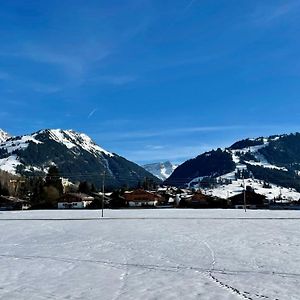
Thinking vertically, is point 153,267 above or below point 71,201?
below

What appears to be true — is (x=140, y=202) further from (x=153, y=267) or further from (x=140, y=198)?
(x=153, y=267)

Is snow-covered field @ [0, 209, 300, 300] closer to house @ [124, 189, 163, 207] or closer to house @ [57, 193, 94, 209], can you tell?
house @ [57, 193, 94, 209]

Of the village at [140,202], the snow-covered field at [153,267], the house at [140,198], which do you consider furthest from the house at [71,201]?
the snow-covered field at [153,267]

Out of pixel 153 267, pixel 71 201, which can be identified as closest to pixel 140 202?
pixel 71 201

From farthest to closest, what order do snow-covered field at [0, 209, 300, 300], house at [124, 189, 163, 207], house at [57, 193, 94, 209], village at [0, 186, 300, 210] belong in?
house at [124, 189, 163, 207] → house at [57, 193, 94, 209] → village at [0, 186, 300, 210] → snow-covered field at [0, 209, 300, 300]

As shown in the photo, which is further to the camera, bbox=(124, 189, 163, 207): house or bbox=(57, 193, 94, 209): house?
bbox=(124, 189, 163, 207): house

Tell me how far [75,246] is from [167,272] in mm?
11420

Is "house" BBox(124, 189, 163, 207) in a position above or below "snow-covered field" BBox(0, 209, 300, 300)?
above

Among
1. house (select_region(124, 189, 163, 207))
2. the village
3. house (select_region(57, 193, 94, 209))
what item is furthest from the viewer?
house (select_region(124, 189, 163, 207))

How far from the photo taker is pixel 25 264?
22859 millimetres

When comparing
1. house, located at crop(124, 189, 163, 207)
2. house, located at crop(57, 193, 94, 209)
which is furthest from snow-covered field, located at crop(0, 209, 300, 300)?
house, located at crop(124, 189, 163, 207)

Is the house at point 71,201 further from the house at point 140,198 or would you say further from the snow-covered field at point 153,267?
the snow-covered field at point 153,267

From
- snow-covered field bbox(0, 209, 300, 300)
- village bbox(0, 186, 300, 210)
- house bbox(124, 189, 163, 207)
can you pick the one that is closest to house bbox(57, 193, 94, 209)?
village bbox(0, 186, 300, 210)

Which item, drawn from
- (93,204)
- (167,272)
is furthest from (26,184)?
(167,272)
